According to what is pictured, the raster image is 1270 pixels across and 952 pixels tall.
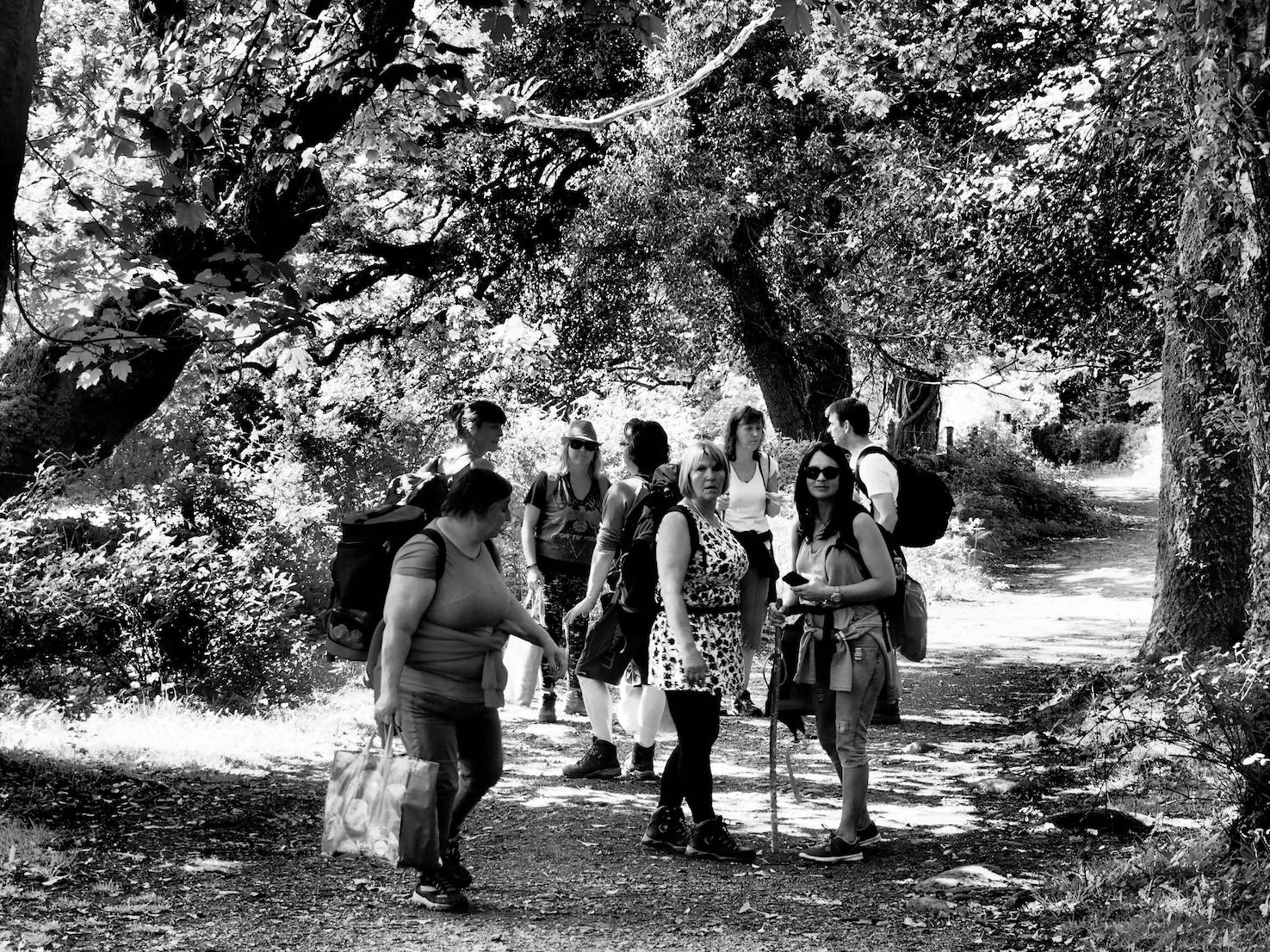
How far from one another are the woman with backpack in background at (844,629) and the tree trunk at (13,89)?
3.54 m

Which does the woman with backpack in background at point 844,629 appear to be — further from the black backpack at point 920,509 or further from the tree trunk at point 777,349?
the tree trunk at point 777,349

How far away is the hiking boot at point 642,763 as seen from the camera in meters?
7.16

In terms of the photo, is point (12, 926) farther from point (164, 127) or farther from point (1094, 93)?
point (1094, 93)

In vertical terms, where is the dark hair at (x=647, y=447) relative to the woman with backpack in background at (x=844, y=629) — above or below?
above

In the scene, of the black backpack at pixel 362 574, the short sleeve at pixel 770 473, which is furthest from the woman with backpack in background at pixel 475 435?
the short sleeve at pixel 770 473

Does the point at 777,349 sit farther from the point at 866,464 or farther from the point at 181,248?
the point at 181,248

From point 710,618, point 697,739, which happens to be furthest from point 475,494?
point 697,739

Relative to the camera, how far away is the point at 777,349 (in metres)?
18.8

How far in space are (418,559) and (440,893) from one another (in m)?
1.37

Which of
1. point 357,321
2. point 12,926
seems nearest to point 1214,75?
point 12,926

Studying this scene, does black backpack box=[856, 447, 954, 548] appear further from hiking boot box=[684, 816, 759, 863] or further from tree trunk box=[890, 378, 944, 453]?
tree trunk box=[890, 378, 944, 453]

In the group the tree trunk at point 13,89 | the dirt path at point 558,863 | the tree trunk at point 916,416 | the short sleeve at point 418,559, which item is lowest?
the dirt path at point 558,863

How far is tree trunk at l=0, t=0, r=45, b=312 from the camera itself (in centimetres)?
340

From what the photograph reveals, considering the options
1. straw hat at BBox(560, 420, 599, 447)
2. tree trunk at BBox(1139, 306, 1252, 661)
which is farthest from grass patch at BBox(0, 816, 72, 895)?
tree trunk at BBox(1139, 306, 1252, 661)
